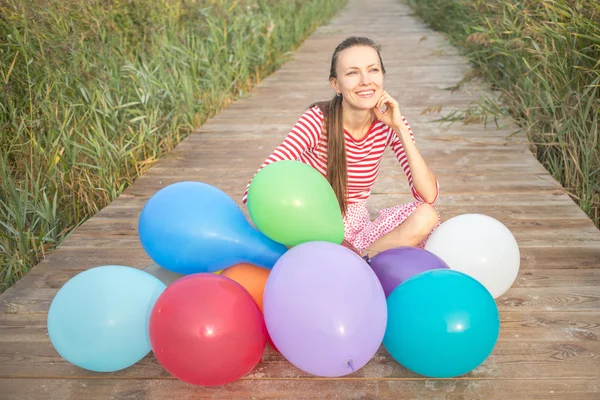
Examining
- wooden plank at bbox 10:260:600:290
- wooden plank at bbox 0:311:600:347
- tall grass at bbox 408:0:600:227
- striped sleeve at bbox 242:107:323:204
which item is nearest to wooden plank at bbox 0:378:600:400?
wooden plank at bbox 0:311:600:347

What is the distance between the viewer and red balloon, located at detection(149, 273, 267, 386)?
1.68m

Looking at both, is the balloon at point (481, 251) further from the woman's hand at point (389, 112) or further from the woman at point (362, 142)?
the woman's hand at point (389, 112)

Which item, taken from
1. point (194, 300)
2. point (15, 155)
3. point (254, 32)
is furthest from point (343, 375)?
point (254, 32)

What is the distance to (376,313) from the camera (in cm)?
171

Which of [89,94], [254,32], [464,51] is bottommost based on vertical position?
[464,51]

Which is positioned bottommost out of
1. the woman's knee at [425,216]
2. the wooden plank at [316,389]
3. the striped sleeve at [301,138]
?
→ the wooden plank at [316,389]

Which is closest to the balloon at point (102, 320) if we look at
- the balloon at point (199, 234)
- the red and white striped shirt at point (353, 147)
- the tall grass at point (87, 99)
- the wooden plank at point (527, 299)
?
the balloon at point (199, 234)

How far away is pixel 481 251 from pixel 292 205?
0.77 m

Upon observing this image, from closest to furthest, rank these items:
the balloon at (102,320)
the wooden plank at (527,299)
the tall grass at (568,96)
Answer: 1. the balloon at (102,320)
2. the wooden plank at (527,299)
3. the tall grass at (568,96)

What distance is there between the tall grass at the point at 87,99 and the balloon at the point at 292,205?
138 cm

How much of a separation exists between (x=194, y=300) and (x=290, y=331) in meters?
0.29

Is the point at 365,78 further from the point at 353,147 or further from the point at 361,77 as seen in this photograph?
the point at 353,147

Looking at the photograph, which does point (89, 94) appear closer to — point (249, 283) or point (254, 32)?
point (249, 283)

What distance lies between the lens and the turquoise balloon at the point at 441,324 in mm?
1724
